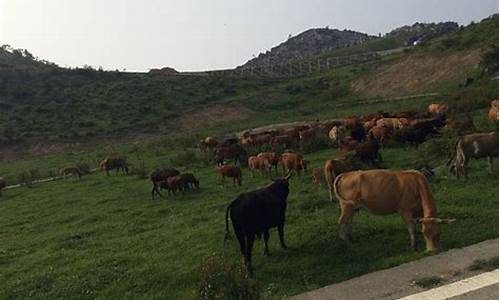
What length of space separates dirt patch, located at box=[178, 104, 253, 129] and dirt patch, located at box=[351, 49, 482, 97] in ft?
37.1

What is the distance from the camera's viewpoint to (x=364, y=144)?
19.7 meters

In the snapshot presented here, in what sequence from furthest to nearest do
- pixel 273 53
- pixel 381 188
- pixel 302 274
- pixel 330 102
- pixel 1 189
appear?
pixel 273 53 → pixel 330 102 → pixel 1 189 → pixel 381 188 → pixel 302 274

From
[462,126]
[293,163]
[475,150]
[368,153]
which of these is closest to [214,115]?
[293,163]

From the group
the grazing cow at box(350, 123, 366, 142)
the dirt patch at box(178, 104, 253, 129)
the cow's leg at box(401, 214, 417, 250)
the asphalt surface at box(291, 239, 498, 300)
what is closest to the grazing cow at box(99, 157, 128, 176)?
the grazing cow at box(350, 123, 366, 142)

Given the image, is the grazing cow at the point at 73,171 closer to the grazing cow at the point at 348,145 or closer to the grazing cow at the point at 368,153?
the grazing cow at the point at 348,145

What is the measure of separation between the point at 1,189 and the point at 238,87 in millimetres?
39712

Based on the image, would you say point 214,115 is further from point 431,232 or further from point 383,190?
point 431,232

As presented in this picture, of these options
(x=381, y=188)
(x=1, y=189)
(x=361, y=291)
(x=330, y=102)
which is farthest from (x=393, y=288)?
(x=330, y=102)

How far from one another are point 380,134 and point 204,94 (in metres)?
41.1

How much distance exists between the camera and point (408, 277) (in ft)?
30.9

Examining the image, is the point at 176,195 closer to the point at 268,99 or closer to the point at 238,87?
the point at 268,99

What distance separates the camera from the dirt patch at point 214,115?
2073 inches

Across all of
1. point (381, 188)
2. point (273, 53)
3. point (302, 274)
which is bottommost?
point (302, 274)

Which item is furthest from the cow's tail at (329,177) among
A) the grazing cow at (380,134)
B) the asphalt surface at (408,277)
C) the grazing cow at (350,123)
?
the grazing cow at (350,123)
